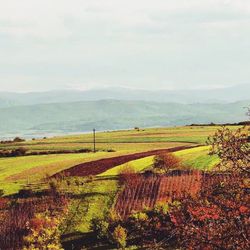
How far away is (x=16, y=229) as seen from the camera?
60000mm

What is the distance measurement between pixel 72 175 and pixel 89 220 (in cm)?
2070

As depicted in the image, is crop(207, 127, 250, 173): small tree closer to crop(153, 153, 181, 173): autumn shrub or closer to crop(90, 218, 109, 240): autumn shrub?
crop(90, 218, 109, 240): autumn shrub

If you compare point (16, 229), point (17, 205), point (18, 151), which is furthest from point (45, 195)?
point (18, 151)

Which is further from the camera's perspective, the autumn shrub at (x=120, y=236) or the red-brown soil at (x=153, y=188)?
the red-brown soil at (x=153, y=188)

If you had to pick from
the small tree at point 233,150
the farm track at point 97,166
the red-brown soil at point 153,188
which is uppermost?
the small tree at point 233,150

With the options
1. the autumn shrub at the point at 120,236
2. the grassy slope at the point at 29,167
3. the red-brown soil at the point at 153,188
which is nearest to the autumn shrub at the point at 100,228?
the autumn shrub at the point at 120,236

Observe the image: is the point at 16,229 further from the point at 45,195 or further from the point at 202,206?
the point at 202,206

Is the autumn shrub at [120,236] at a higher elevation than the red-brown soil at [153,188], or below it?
below

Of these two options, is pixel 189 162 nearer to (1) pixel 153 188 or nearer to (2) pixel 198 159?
(2) pixel 198 159

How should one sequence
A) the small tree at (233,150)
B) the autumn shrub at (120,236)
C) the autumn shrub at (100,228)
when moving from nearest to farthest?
the small tree at (233,150) < the autumn shrub at (120,236) < the autumn shrub at (100,228)

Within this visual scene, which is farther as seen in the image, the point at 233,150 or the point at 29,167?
the point at 29,167

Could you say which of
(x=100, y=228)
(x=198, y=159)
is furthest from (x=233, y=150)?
(x=198, y=159)

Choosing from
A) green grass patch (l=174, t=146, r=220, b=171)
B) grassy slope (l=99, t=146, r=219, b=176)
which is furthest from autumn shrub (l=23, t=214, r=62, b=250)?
→ green grass patch (l=174, t=146, r=220, b=171)

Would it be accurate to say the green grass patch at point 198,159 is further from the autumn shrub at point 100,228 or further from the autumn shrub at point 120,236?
the autumn shrub at point 120,236
